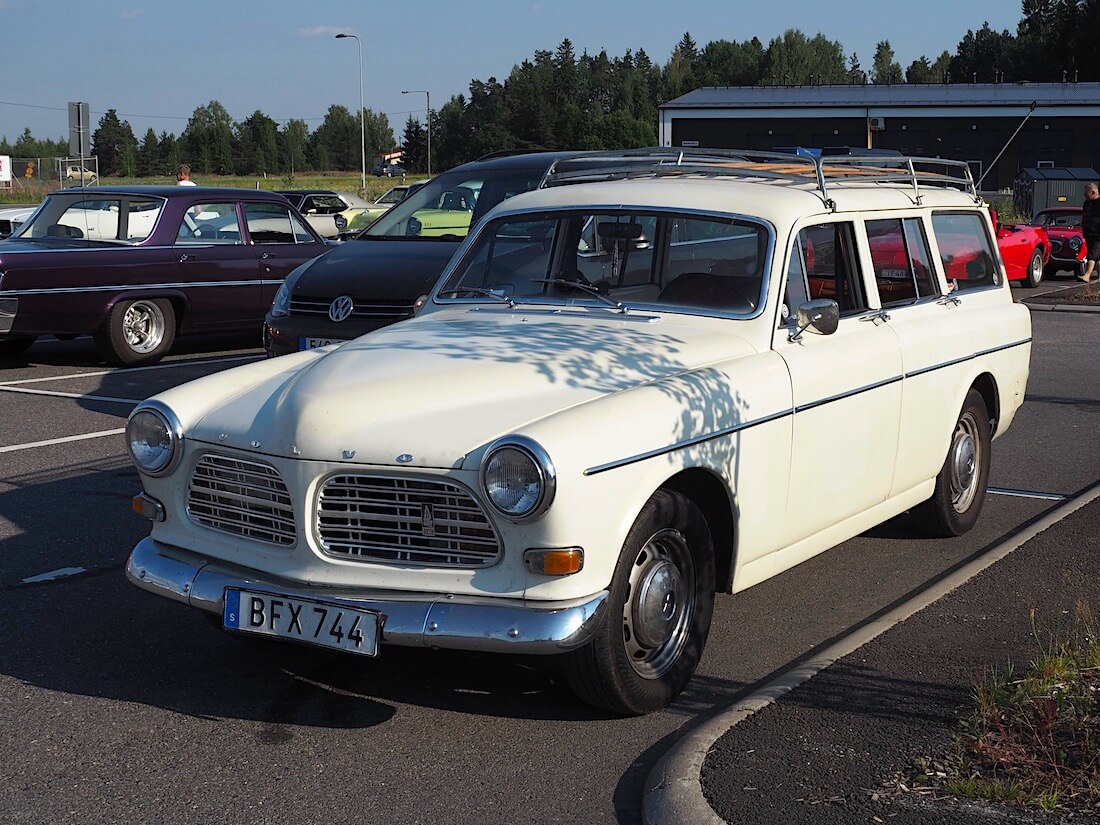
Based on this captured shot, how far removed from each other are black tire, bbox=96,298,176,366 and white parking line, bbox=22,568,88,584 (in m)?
7.05

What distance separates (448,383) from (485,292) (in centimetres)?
144

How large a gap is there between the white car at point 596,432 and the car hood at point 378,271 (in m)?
3.06

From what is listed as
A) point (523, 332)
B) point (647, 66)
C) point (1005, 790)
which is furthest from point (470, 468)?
point (647, 66)

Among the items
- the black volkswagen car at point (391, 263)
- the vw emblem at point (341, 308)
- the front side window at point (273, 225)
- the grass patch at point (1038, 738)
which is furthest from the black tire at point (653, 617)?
the front side window at point (273, 225)

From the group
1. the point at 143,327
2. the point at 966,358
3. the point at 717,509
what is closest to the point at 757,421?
the point at 717,509

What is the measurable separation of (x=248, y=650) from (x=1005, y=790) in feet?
9.44

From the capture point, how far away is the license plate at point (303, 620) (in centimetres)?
423

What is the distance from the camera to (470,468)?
4180 mm

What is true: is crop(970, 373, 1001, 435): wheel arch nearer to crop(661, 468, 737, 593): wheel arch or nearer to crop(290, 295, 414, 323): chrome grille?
crop(661, 468, 737, 593): wheel arch

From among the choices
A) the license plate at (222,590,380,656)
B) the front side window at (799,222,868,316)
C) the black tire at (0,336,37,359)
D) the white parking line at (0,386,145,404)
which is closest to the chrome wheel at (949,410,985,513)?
the front side window at (799,222,868,316)

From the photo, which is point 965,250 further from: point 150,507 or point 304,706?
point 150,507

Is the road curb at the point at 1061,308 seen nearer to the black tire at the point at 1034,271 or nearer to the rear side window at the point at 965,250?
the black tire at the point at 1034,271

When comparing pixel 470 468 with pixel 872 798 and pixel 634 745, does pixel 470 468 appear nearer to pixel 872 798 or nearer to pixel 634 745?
pixel 634 745

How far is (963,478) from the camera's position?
6980mm
